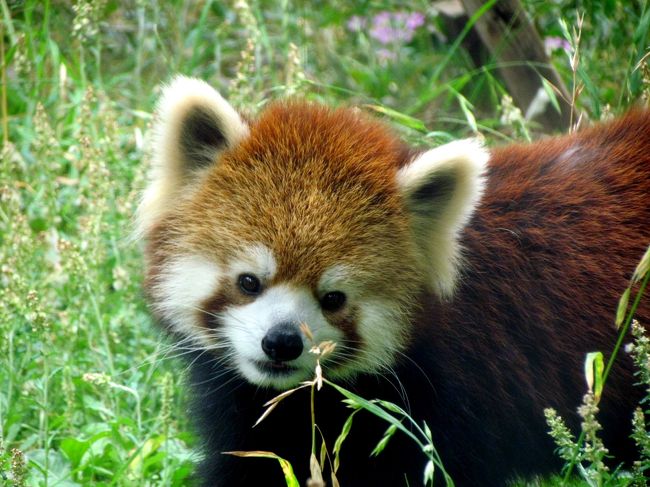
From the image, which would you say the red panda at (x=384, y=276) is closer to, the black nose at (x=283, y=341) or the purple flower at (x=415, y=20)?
the black nose at (x=283, y=341)

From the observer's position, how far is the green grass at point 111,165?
398cm

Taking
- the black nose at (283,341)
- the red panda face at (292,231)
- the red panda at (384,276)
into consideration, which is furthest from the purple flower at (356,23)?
the black nose at (283,341)

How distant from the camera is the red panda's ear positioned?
3.30 metres

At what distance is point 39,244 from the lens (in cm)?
441

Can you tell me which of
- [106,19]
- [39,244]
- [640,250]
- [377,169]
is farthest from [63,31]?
[640,250]

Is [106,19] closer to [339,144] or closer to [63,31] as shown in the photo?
[63,31]

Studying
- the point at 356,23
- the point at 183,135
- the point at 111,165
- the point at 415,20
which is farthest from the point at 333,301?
the point at 356,23

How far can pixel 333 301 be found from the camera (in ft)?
10.7

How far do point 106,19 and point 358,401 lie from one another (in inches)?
220

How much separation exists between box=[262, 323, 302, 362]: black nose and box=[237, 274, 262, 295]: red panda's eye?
190 mm

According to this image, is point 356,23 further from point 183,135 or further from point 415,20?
point 183,135

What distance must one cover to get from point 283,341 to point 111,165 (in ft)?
8.06

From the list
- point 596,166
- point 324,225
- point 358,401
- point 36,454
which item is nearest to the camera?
point 358,401

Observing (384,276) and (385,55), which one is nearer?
(384,276)
